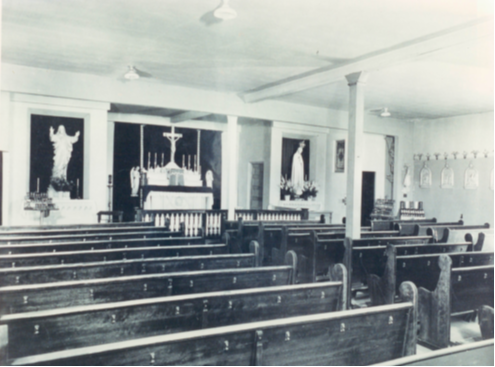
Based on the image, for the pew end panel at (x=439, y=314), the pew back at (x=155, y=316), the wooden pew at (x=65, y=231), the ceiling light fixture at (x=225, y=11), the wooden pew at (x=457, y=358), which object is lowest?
the pew end panel at (x=439, y=314)

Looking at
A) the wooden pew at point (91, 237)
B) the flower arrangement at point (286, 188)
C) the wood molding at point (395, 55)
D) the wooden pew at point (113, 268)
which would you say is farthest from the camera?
the flower arrangement at point (286, 188)

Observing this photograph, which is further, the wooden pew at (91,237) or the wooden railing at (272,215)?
the wooden railing at (272,215)

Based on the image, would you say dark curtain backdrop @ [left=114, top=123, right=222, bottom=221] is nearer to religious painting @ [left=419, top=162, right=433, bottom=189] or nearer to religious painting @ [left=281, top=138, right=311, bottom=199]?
religious painting @ [left=281, top=138, right=311, bottom=199]

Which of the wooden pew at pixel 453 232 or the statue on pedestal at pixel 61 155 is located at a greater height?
the statue on pedestal at pixel 61 155

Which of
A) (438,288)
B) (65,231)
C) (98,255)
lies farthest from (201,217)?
(438,288)

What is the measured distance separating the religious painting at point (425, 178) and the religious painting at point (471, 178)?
3.62 ft

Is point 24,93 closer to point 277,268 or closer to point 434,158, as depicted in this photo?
point 277,268

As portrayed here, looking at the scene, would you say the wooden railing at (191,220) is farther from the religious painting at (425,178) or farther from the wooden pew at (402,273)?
the religious painting at (425,178)

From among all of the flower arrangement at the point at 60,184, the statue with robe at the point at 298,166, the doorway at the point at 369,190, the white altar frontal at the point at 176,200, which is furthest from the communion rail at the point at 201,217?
the doorway at the point at 369,190

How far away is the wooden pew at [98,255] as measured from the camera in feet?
12.1

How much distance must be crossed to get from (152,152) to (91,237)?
7374 millimetres

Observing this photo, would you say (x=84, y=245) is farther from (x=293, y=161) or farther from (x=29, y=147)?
(x=293, y=161)

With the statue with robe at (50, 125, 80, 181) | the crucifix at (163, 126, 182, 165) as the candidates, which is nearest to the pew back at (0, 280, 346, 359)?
the statue with robe at (50, 125, 80, 181)

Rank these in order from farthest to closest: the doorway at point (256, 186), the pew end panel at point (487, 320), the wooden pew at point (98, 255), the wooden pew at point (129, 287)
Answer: the doorway at point (256, 186), the wooden pew at point (98, 255), the wooden pew at point (129, 287), the pew end panel at point (487, 320)
